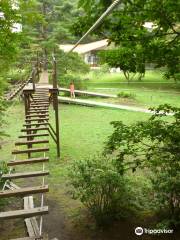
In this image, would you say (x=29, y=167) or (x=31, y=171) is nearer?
(x=31, y=171)

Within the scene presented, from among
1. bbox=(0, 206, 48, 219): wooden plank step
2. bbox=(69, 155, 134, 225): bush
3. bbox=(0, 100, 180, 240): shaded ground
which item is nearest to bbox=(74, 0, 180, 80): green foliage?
bbox=(69, 155, 134, 225): bush

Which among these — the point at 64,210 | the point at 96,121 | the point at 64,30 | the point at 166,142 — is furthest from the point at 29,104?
the point at 64,30

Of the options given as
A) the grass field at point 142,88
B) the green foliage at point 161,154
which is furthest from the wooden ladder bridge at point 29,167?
the grass field at point 142,88

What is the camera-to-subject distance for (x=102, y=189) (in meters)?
7.07

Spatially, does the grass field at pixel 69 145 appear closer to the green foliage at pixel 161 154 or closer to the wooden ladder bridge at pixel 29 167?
the wooden ladder bridge at pixel 29 167

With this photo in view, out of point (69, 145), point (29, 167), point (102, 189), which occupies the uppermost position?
point (102, 189)

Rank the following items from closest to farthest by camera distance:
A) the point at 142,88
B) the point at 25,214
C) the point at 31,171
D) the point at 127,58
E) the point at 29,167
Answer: the point at 25,214, the point at 127,58, the point at 31,171, the point at 29,167, the point at 142,88

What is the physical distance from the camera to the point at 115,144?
21.1 feet

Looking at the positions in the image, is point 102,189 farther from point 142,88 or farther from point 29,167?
point 142,88

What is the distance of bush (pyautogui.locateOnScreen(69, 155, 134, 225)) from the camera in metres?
6.96

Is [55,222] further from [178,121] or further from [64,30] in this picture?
[64,30]

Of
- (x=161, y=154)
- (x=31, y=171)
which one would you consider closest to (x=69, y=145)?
(x=31, y=171)

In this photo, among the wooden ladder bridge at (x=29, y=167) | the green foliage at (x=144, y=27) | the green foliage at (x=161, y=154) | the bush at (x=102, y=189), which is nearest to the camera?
the wooden ladder bridge at (x=29, y=167)

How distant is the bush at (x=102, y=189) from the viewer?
22.8ft
